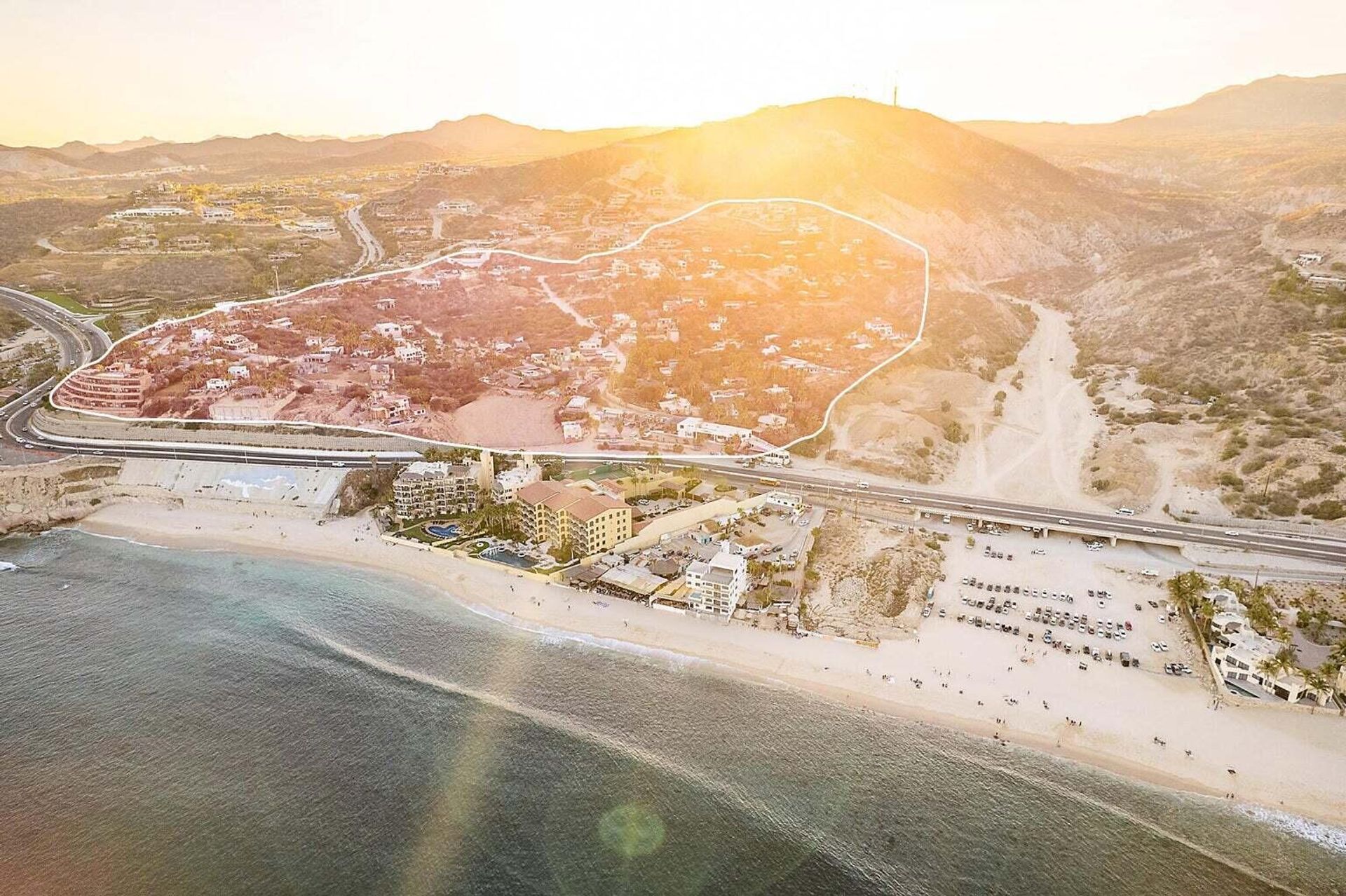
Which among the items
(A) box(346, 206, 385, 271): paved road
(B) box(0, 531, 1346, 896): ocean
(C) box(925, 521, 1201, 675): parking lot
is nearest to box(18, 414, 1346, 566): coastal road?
(C) box(925, 521, 1201, 675): parking lot

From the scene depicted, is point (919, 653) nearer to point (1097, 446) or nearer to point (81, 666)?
point (1097, 446)

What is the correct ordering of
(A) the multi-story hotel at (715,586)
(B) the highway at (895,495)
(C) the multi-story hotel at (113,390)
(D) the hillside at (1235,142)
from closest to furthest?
(A) the multi-story hotel at (715,586), (B) the highway at (895,495), (C) the multi-story hotel at (113,390), (D) the hillside at (1235,142)

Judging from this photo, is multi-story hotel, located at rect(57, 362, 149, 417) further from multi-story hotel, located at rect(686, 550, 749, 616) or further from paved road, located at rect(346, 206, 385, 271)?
multi-story hotel, located at rect(686, 550, 749, 616)

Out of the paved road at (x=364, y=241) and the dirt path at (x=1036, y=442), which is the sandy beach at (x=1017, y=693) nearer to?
the dirt path at (x=1036, y=442)

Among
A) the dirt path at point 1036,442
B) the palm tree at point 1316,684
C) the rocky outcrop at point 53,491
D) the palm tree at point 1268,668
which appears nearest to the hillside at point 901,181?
the dirt path at point 1036,442

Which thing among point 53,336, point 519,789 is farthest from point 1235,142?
point 53,336

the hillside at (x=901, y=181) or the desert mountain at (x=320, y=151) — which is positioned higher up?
the desert mountain at (x=320, y=151)
